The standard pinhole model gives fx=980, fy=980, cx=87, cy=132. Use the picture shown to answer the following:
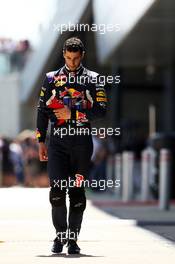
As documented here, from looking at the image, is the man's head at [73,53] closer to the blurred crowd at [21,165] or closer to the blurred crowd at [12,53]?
the blurred crowd at [21,165]

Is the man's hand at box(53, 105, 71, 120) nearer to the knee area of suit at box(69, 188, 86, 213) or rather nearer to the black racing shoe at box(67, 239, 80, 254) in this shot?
the knee area of suit at box(69, 188, 86, 213)

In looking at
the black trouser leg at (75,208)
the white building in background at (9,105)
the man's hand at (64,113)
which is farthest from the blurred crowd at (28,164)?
the white building in background at (9,105)

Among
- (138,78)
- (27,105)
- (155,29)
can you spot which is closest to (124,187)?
(155,29)

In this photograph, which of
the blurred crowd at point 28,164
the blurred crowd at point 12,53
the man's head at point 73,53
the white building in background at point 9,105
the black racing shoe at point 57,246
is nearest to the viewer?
the man's head at point 73,53

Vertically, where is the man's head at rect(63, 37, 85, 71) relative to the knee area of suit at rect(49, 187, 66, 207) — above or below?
above

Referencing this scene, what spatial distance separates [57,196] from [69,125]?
608 mm

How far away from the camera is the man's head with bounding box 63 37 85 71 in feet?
25.1

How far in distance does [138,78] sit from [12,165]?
15251 millimetres

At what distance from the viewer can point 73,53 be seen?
302 inches

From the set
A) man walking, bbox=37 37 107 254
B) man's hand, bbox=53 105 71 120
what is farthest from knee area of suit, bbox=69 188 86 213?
man's hand, bbox=53 105 71 120

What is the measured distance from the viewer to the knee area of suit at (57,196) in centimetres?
791

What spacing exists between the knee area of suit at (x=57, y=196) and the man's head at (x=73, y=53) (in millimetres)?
990

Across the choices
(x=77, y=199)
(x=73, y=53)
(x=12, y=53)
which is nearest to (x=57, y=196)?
(x=77, y=199)

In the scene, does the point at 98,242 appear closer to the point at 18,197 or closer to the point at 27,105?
the point at 18,197
